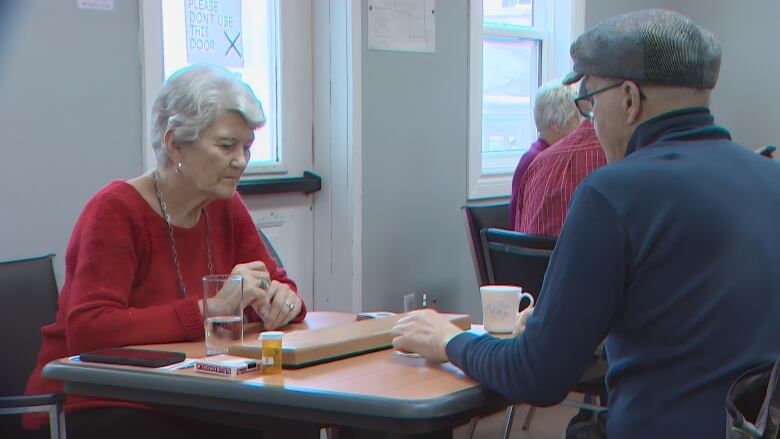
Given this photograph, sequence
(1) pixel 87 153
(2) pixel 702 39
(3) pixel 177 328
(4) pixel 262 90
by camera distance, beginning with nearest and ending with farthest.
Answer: (2) pixel 702 39 < (3) pixel 177 328 < (1) pixel 87 153 < (4) pixel 262 90

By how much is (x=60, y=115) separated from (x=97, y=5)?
1.12 feet

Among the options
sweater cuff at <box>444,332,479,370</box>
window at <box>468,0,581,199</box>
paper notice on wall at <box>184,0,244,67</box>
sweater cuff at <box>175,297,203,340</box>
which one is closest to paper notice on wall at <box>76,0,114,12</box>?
paper notice on wall at <box>184,0,244,67</box>

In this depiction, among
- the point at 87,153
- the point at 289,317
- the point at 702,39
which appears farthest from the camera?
the point at 87,153

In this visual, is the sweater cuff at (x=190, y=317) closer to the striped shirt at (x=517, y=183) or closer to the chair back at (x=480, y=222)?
the chair back at (x=480, y=222)

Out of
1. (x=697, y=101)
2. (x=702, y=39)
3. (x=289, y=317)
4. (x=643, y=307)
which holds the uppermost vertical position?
(x=702, y=39)

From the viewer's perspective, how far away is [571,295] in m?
1.59

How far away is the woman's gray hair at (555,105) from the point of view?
13.1 ft

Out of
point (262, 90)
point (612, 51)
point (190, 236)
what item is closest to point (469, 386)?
point (612, 51)

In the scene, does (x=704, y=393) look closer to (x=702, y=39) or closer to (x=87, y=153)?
(x=702, y=39)

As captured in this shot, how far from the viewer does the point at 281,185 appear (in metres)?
3.73

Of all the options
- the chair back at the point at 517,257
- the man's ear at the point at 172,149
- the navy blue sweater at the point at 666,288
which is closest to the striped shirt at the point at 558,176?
the chair back at the point at 517,257

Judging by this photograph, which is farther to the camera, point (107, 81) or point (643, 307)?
point (107, 81)

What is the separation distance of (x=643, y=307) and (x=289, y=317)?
3.15 ft

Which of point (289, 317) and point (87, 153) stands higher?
point (87, 153)
